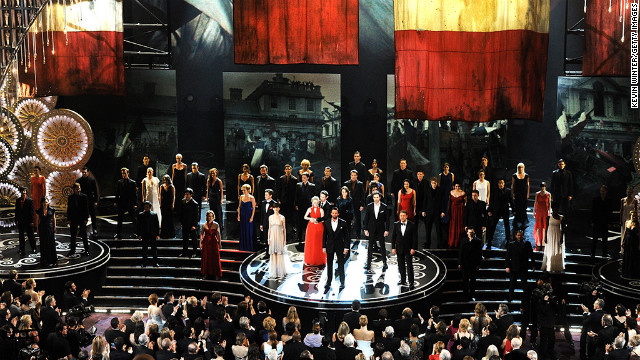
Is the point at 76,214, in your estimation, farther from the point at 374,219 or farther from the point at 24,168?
the point at 374,219

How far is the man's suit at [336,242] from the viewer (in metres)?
13.7

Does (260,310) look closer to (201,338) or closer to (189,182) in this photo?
(201,338)

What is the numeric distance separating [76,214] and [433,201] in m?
6.87

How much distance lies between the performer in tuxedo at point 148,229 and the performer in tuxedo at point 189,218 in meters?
0.50

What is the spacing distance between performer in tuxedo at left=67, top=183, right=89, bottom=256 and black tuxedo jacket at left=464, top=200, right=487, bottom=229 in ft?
23.8

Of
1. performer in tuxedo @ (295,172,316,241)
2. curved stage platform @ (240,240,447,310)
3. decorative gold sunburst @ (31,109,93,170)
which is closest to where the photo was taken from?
curved stage platform @ (240,240,447,310)

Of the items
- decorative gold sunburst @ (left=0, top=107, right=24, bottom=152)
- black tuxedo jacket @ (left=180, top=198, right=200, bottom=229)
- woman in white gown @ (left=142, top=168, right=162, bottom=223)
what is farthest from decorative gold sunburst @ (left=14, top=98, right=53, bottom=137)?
black tuxedo jacket @ (left=180, top=198, right=200, bottom=229)

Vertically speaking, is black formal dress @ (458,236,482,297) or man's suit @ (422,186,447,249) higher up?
man's suit @ (422,186,447,249)

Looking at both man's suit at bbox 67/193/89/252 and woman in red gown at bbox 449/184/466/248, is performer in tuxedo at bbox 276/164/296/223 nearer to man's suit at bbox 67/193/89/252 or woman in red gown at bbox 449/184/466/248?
woman in red gown at bbox 449/184/466/248

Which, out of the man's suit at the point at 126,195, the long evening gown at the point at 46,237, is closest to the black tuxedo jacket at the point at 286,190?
the man's suit at the point at 126,195

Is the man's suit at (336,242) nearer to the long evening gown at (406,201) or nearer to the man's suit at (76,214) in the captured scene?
the long evening gown at (406,201)

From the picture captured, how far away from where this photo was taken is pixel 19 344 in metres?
11.5

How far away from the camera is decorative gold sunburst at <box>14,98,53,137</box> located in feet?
61.6

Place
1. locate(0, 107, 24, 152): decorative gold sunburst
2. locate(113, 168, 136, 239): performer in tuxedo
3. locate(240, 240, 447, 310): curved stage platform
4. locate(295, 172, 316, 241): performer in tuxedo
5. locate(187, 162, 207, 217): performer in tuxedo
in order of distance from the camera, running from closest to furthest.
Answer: locate(240, 240, 447, 310): curved stage platform → locate(295, 172, 316, 241): performer in tuxedo → locate(113, 168, 136, 239): performer in tuxedo → locate(187, 162, 207, 217): performer in tuxedo → locate(0, 107, 24, 152): decorative gold sunburst
